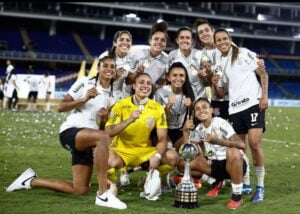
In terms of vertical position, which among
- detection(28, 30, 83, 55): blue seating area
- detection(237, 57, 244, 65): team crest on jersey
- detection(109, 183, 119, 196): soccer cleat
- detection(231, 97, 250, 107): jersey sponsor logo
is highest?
detection(28, 30, 83, 55): blue seating area

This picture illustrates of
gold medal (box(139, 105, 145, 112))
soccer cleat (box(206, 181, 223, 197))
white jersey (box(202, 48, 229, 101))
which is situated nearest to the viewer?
gold medal (box(139, 105, 145, 112))

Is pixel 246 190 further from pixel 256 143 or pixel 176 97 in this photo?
pixel 176 97

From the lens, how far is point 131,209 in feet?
17.6

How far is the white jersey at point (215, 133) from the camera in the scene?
5.96m

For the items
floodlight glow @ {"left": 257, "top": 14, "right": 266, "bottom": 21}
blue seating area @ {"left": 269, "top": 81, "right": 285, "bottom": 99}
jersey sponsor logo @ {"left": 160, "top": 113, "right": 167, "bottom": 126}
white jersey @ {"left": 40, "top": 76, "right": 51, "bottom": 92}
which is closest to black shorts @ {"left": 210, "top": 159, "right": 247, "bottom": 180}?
jersey sponsor logo @ {"left": 160, "top": 113, "right": 167, "bottom": 126}

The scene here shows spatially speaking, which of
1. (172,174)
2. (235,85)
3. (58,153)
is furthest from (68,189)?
(58,153)

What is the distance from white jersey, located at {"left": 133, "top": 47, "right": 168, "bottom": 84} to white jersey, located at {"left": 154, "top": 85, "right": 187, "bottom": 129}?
26 cm

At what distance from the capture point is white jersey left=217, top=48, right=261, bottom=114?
6277 millimetres

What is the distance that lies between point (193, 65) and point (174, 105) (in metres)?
0.61

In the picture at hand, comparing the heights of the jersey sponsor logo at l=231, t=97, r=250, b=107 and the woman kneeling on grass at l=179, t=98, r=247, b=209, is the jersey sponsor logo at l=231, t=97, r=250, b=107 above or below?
above

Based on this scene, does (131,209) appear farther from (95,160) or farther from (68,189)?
(68,189)

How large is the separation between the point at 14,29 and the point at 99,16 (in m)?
7.91

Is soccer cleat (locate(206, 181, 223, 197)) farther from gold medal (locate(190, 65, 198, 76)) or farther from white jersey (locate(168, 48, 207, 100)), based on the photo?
gold medal (locate(190, 65, 198, 76))

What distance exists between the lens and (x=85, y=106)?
5938mm
